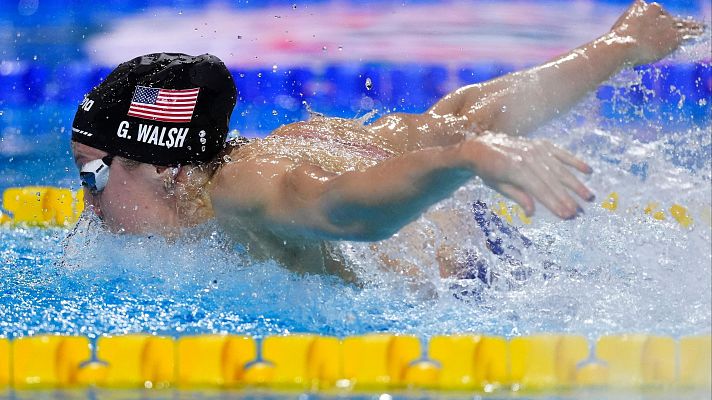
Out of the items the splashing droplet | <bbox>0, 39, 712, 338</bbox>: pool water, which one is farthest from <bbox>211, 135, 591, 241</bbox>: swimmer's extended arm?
the splashing droplet

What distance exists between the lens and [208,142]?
Answer: 7.79 ft

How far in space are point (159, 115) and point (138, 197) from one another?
198 mm

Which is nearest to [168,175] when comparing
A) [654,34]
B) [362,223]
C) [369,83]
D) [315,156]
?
[315,156]

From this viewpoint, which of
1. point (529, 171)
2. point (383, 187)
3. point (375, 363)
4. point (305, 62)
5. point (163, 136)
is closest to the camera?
point (529, 171)

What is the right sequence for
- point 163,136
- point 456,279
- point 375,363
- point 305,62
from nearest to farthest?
point 375,363 < point 163,136 < point 456,279 < point 305,62

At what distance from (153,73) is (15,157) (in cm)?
364

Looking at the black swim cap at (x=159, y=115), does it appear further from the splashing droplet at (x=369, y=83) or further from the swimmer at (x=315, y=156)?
the splashing droplet at (x=369, y=83)

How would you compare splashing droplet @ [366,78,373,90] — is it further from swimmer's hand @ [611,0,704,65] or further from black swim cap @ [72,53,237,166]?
black swim cap @ [72,53,237,166]

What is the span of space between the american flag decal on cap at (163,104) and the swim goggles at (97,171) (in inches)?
5.1

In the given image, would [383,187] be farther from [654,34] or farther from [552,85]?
[654,34]

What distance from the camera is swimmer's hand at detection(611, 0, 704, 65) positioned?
9.23ft

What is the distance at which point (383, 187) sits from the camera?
1811mm

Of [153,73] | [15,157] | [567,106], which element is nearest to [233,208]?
[153,73]

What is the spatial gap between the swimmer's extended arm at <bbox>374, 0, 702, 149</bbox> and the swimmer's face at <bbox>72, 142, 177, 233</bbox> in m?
0.74
